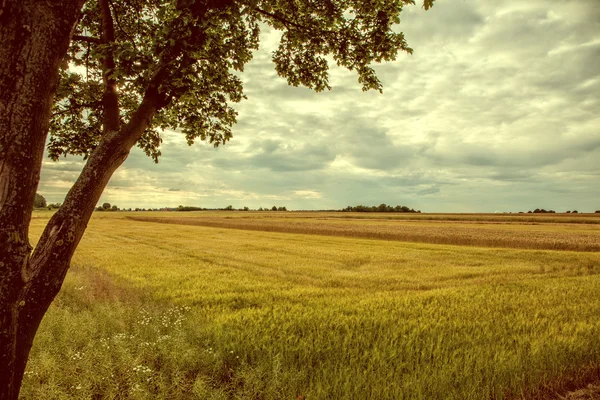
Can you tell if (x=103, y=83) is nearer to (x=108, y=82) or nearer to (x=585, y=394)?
(x=108, y=82)

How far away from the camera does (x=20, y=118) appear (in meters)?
2.93

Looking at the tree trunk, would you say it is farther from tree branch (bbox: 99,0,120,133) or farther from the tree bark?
tree branch (bbox: 99,0,120,133)

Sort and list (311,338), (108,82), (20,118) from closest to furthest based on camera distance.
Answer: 1. (20,118)
2. (108,82)
3. (311,338)

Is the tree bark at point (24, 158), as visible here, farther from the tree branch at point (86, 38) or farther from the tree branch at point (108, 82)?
the tree branch at point (86, 38)

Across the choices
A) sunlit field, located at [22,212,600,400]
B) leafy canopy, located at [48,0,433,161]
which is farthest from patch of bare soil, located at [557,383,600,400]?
leafy canopy, located at [48,0,433,161]

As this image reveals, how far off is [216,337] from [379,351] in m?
3.29

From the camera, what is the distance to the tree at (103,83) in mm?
2953

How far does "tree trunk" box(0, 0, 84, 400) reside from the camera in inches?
113

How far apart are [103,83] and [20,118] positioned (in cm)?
230

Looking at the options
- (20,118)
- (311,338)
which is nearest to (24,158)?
(20,118)

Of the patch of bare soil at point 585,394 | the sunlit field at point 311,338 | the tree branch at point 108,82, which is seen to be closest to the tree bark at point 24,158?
the tree branch at point 108,82

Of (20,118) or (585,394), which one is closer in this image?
(20,118)

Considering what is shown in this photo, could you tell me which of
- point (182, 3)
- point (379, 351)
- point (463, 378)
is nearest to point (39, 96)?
point (182, 3)

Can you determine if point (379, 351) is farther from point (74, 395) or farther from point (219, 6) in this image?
point (219, 6)
